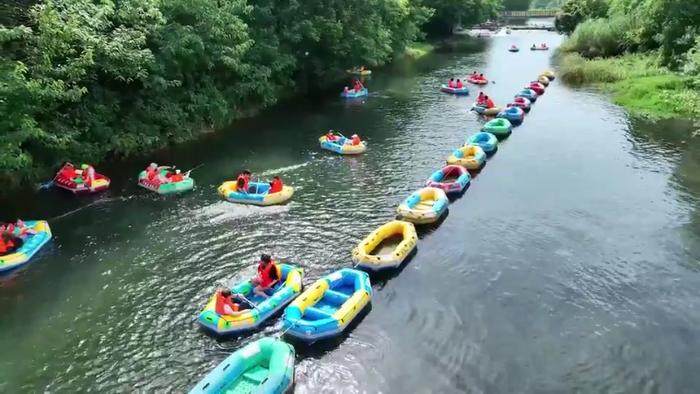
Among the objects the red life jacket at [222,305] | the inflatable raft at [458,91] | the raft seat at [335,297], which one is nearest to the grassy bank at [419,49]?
the inflatable raft at [458,91]

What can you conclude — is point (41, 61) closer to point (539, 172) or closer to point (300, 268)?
point (300, 268)

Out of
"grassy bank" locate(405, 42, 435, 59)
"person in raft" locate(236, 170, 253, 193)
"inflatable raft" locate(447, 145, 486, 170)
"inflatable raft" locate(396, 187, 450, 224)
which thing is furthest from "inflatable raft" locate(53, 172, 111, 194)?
"grassy bank" locate(405, 42, 435, 59)

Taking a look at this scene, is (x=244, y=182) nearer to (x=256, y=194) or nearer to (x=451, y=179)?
(x=256, y=194)

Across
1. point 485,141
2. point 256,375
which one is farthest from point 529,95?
point 256,375

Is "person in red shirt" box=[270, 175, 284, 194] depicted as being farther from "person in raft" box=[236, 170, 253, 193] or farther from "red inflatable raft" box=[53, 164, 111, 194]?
"red inflatable raft" box=[53, 164, 111, 194]

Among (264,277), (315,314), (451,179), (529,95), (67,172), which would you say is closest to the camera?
(315,314)

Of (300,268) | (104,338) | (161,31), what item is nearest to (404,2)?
(161,31)

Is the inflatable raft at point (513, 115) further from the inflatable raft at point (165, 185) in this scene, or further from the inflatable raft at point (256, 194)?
the inflatable raft at point (165, 185)
